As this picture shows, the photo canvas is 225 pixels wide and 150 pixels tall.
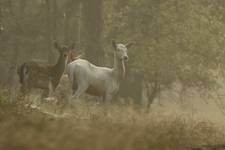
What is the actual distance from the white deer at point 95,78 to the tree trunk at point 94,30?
9.02 m

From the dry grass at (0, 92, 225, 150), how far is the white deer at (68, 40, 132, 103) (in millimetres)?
3776

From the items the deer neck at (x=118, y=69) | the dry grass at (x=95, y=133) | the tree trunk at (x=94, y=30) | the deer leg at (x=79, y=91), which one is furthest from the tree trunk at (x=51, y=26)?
the dry grass at (x=95, y=133)

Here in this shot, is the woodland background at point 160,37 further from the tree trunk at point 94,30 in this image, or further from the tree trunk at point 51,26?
the tree trunk at point 51,26

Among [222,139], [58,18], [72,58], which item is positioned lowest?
[222,139]

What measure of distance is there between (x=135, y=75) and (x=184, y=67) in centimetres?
373

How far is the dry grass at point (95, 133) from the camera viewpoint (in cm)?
748

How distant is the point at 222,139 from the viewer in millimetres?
11859

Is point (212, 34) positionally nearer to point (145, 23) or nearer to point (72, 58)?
point (145, 23)

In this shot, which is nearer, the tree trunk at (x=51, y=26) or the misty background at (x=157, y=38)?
the misty background at (x=157, y=38)

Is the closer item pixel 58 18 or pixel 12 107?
pixel 12 107

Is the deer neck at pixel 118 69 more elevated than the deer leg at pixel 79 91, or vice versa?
the deer neck at pixel 118 69

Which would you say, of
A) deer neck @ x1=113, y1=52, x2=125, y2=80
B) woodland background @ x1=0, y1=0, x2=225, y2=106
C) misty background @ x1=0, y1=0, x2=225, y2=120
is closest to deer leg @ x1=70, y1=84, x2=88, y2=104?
deer neck @ x1=113, y1=52, x2=125, y2=80

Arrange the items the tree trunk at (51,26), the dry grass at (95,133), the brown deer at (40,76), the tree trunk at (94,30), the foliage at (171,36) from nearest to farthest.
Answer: the dry grass at (95,133), the brown deer at (40,76), the foliage at (171,36), the tree trunk at (94,30), the tree trunk at (51,26)

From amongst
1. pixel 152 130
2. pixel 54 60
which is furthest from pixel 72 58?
pixel 54 60
